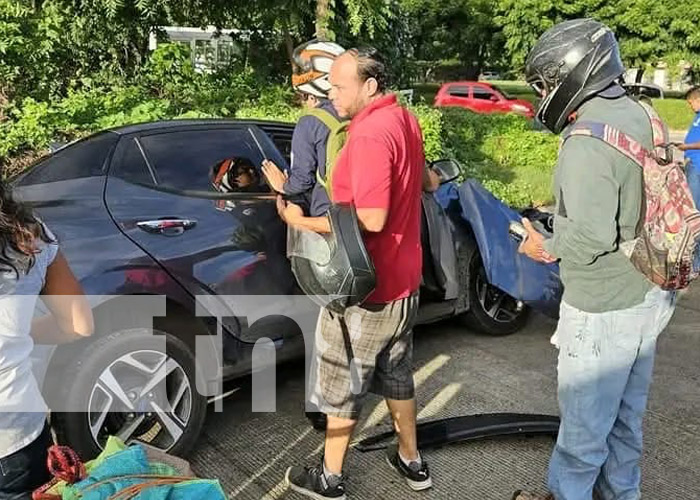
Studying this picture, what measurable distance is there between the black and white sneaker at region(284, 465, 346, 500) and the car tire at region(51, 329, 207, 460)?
0.57 meters

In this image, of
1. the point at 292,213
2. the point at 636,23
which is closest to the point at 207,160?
the point at 292,213

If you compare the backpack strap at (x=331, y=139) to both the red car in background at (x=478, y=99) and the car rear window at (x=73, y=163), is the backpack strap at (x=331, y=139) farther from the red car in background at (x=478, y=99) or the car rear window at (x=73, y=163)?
the red car in background at (x=478, y=99)

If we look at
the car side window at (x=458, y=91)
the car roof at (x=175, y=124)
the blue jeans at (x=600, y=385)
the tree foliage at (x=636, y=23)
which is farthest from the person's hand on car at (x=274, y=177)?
the tree foliage at (x=636, y=23)

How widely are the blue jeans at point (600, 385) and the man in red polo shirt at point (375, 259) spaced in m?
0.66

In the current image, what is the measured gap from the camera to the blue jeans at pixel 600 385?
2.49 metres

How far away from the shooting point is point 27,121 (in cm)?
638

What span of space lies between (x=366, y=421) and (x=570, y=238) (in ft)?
6.20

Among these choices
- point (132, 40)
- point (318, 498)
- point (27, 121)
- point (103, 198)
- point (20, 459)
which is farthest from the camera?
point (132, 40)

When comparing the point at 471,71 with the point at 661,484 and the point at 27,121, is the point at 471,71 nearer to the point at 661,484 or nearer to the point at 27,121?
the point at 27,121

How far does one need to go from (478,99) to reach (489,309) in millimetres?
19180

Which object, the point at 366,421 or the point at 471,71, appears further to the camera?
the point at 471,71

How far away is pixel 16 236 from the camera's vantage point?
5.79 ft

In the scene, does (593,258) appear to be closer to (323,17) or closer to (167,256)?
(167,256)

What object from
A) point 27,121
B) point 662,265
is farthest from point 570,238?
point 27,121
